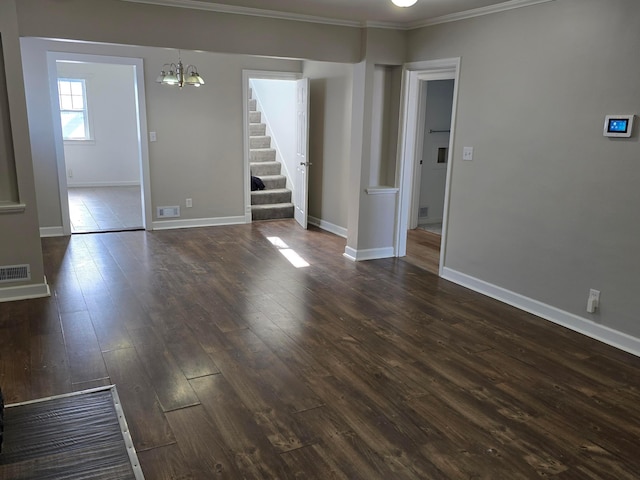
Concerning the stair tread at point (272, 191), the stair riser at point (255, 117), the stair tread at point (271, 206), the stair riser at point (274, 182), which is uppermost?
the stair riser at point (255, 117)

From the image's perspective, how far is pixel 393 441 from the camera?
8.07 ft

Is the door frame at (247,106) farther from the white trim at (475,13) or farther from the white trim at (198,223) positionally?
the white trim at (475,13)

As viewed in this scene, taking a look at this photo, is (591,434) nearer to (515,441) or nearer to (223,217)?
(515,441)

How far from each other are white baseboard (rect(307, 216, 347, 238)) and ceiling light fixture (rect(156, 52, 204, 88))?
2412 mm

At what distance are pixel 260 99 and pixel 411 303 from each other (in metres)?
5.44

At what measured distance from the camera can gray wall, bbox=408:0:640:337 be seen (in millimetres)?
3422

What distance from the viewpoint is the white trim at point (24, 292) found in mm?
4105

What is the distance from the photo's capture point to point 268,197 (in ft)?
25.2

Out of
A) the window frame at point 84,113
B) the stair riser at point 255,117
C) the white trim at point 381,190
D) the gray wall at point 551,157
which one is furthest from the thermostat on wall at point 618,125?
the window frame at point 84,113

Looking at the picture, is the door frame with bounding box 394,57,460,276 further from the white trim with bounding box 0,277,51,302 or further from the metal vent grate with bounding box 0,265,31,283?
the metal vent grate with bounding box 0,265,31,283

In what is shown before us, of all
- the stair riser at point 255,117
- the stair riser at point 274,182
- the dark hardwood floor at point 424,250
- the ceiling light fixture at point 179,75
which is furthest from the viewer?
the stair riser at point 255,117

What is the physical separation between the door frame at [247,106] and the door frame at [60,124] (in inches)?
50.8

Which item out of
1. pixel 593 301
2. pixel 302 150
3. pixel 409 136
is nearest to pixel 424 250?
pixel 409 136

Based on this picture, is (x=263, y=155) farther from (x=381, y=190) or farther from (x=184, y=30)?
(x=184, y=30)
